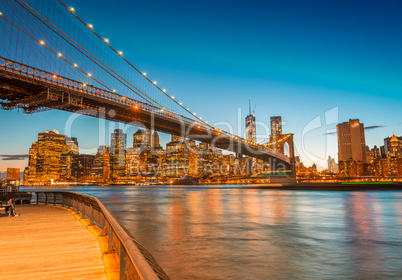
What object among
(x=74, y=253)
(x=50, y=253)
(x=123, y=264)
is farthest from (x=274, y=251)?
(x=123, y=264)

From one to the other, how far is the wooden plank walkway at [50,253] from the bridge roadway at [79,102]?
29.2m

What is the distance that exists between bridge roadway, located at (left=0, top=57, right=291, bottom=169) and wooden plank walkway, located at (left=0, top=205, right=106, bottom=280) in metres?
29.2

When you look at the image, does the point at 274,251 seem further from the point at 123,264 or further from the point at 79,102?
the point at 79,102

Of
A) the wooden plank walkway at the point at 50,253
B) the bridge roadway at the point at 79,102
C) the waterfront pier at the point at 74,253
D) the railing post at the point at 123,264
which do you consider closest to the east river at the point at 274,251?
the waterfront pier at the point at 74,253

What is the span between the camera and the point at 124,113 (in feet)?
161

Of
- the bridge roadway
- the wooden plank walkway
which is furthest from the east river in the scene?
the bridge roadway

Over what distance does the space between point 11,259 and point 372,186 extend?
7032cm

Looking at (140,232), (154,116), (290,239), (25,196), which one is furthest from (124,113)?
(290,239)

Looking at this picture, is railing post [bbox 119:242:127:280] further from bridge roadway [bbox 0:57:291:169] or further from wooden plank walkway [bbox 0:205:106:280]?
bridge roadway [bbox 0:57:291:169]

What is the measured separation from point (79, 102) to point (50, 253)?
3896 centimetres

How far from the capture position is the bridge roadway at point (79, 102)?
33.7 meters

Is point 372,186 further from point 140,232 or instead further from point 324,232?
point 140,232

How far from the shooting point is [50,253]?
212 inches

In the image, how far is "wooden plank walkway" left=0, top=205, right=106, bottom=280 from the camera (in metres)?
4.26
